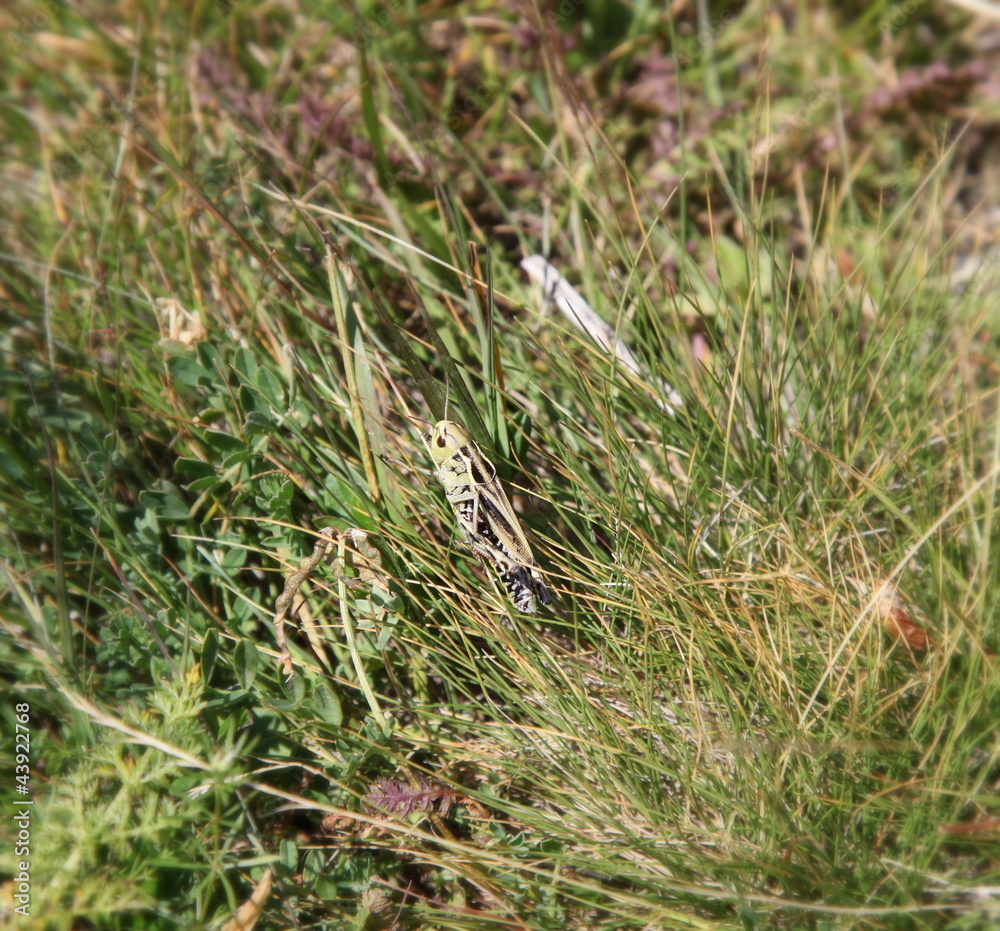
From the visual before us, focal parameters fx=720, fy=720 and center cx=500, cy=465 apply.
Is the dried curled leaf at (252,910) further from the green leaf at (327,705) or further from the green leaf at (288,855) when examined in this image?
the green leaf at (327,705)

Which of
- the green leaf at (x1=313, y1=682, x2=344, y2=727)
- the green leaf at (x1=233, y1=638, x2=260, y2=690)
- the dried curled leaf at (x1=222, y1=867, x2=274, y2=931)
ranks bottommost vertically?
the dried curled leaf at (x1=222, y1=867, x2=274, y2=931)

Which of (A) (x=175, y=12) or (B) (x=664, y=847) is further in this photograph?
(A) (x=175, y=12)

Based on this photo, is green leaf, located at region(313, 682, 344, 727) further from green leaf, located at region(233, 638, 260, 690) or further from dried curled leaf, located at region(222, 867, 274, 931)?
dried curled leaf, located at region(222, 867, 274, 931)

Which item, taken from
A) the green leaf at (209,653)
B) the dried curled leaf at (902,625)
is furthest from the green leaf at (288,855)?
the dried curled leaf at (902,625)

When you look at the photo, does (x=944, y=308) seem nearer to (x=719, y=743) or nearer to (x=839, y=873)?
(x=719, y=743)

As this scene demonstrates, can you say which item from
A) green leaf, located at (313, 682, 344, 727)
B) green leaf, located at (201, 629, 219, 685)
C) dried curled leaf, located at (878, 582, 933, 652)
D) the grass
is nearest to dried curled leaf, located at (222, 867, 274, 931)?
the grass

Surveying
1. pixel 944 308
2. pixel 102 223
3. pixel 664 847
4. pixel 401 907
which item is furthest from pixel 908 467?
pixel 102 223

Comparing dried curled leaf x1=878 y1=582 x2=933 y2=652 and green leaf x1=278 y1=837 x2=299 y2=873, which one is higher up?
dried curled leaf x1=878 y1=582 x2=933 y2=652
